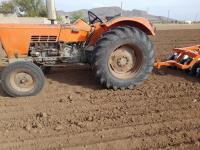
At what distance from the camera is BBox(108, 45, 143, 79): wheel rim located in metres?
6.98

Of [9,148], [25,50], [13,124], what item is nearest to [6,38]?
[25,50]

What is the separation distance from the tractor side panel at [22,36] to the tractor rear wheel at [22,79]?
Result: 0.56m

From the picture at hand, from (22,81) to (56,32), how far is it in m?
1.18

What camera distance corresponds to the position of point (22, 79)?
21.2 feet

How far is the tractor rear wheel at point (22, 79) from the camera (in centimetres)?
639

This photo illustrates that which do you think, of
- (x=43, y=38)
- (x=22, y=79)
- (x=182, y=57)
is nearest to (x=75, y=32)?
(x=43, y=38)

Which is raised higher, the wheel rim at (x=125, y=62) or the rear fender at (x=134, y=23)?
the rear fender at (x=134, y=23)

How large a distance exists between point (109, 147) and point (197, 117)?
5.42ft

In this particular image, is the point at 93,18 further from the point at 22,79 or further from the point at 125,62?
the point at 22,79

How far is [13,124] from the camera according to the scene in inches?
209

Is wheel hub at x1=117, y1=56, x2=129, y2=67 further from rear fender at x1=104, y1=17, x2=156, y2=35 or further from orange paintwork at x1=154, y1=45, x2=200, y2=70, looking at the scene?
orange paintwork at x1=154, y1=45, x2=200, y2=70

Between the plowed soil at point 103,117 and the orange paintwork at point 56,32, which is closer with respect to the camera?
the plowed soil at point 103,117

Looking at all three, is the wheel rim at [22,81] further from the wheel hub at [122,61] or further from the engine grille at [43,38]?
the wheel hub at [122,61]

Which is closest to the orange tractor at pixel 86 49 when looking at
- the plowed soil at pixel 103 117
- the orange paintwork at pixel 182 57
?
the plowed soil at pixel 103 117
